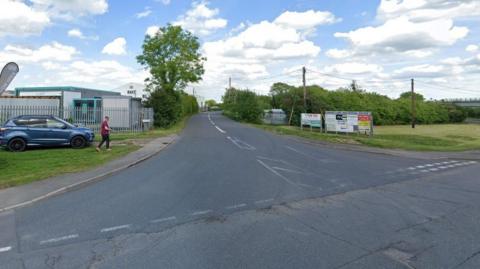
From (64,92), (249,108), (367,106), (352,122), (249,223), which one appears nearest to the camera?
(249,223)

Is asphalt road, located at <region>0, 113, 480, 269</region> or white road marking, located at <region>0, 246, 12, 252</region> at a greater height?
asphalt road, located at <region>0, 113, 480, 269</region>

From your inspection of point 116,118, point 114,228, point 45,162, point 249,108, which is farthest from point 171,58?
point 114,228

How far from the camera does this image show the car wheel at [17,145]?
14745mm

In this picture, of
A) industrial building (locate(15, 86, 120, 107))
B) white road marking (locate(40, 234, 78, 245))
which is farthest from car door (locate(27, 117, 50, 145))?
industrial building (locate(15, 86, 120, 107))

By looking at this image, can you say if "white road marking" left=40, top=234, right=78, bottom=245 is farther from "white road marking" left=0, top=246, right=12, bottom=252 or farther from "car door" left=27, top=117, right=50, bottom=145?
"car door" left=27, top=117, right=50, bottom=145

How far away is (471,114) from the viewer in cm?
7994

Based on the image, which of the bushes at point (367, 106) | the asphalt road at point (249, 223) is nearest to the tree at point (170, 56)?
the bushes at point (367, 106)

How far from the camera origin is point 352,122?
1061 inches

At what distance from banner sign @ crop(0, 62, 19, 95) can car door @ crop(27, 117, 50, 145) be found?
511 cm

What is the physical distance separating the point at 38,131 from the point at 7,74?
5.41 meters

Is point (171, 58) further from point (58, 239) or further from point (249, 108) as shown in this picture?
point (58, 239)

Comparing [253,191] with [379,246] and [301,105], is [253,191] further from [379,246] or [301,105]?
[301,105]

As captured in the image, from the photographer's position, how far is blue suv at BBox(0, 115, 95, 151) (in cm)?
1477

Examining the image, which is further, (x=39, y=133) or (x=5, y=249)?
(x=39, y=133)
